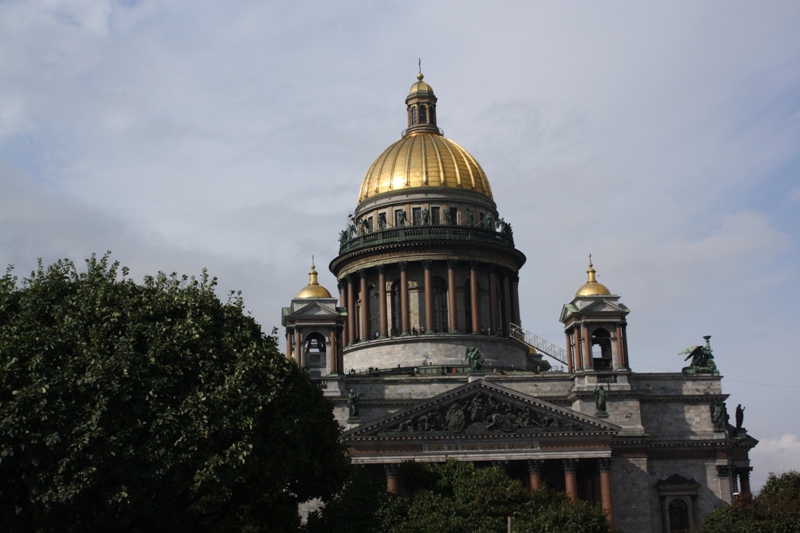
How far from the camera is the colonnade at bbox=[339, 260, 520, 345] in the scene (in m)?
82.1

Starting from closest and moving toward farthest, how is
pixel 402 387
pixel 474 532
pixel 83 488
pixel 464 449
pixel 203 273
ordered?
pixel 83 488 → pixel 203 273 → pixel 474 532 → pixel 464 449 → pixel 402 387

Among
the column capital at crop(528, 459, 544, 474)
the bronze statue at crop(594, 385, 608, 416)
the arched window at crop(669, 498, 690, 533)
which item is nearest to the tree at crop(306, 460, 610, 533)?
the column capital at crop(528, 459, 544, 474)

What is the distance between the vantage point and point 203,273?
158ft

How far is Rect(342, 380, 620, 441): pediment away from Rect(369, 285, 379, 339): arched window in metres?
16.0

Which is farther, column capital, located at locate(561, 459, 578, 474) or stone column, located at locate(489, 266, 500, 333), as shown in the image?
stone column, located at locate(489, 266, 500, 333)

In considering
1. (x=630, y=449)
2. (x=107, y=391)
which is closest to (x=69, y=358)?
(x=107, y=391)

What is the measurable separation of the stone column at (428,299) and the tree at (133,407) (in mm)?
34584

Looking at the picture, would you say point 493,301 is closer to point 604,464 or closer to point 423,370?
point 423,370

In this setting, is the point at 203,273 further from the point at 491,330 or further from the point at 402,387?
the point at 491,330

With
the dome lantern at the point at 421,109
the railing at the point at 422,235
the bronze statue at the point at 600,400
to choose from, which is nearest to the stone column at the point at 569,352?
the bronze statue at the point at 600,400

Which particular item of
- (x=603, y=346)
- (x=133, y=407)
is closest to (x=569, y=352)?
(x=603, y=346)

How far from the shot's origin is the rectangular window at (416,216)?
84.4 metres

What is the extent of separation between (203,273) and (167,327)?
14.5ft

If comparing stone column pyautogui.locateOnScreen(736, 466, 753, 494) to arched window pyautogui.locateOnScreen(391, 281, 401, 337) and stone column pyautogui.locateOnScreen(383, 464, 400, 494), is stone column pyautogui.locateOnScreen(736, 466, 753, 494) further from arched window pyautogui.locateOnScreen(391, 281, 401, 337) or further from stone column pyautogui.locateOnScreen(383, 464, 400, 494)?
stone column pyautogui.locateOnScreen(383, 464, 400, 494)
